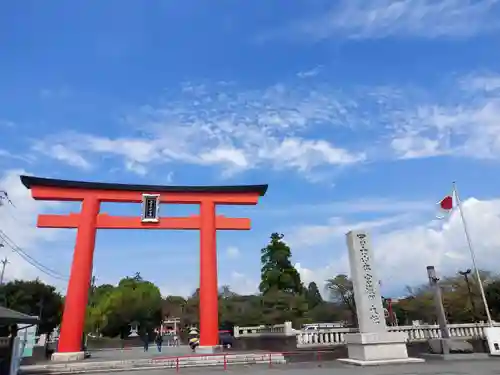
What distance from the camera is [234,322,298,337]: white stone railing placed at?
61.4ft

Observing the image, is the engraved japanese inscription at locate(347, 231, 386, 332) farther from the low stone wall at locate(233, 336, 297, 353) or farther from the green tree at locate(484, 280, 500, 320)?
the green tree at locate(484, 280, 500, 320)

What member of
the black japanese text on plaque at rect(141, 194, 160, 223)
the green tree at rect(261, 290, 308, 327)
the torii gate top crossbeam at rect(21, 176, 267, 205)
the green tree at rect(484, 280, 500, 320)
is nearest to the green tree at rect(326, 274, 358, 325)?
the green tree at rect(261, 290, 308, 327)

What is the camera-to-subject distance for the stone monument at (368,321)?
1222 centimetres

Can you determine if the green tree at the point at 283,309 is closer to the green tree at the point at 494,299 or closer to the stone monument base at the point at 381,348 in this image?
the green tree at the point at 494,299

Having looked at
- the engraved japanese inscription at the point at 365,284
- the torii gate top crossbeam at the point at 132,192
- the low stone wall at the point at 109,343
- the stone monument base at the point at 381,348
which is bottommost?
the stone monument base at the point at 381,348

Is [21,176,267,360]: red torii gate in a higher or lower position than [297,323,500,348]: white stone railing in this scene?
Result: higher

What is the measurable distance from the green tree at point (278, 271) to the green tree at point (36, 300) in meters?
22.6

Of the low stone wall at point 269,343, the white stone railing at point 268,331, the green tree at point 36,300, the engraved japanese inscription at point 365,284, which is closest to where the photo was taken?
the engraved japanese inscription at point 365,284

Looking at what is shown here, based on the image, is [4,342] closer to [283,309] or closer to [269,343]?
[269,343]

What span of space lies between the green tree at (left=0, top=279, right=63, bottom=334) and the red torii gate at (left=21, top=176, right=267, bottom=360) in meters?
25.3

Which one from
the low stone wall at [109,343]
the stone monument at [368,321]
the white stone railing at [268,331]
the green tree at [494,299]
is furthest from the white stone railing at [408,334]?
the low stone wall at [109,343]

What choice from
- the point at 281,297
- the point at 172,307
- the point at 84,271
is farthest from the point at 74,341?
the point at 172,307

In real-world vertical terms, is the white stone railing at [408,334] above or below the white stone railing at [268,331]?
below

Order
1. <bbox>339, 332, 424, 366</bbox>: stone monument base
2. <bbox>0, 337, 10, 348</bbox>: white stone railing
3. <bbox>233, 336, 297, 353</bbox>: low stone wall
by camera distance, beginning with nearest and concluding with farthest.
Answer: <bbox>0, 337, 10, 348</bbox>: white stone railing < <bbox>339, 332, 424, 366</bbox>: stone monument base < <bbox>233, 336, 297, 353</bbox>: low stone wall
